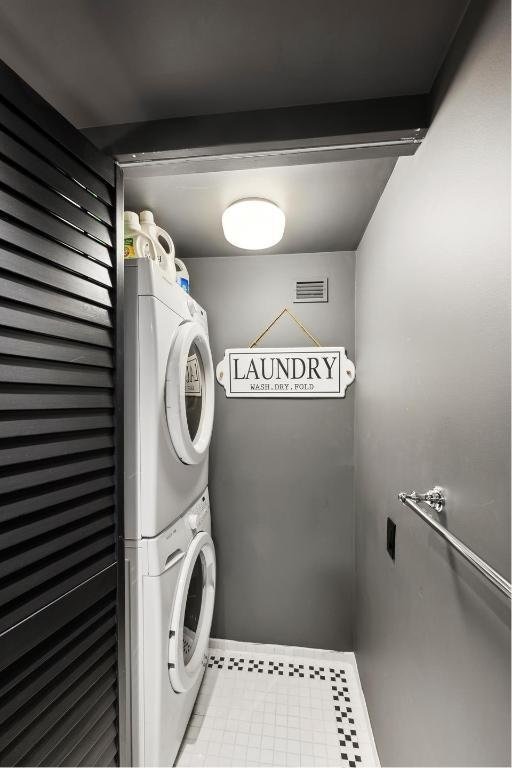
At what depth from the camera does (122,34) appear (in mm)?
809

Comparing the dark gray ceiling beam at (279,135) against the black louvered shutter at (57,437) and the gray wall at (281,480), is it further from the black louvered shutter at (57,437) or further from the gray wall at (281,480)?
the gray wall at (281,480)

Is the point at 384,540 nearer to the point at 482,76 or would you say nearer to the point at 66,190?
the point at 482,76

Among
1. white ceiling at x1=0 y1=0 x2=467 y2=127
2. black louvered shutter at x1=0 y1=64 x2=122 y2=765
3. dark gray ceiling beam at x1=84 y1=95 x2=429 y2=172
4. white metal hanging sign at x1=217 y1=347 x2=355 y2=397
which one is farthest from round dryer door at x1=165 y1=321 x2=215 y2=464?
white ceiling at x1=0 y1=0 x2=467 y2=127

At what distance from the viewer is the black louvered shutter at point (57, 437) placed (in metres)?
0.73

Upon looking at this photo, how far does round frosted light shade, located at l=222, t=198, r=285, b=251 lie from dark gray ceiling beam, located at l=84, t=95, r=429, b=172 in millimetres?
413

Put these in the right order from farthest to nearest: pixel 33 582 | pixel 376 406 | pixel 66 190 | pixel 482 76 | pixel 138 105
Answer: pixel 376 406
pixel 138 105
pixel 66 190
pixel 33 582
pixel 482 76

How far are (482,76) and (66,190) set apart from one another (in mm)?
924

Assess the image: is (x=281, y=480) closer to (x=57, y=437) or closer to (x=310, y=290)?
(x=310, y=290)

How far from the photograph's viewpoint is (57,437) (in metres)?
0.86

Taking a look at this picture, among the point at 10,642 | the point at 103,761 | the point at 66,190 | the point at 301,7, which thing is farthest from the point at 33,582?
the point at 301,7

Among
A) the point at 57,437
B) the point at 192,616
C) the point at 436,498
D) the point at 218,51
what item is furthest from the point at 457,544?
the point at 192,616

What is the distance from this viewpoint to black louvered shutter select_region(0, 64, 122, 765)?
0.73m

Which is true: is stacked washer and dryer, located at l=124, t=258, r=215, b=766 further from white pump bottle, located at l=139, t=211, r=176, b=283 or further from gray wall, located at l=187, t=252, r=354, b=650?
gray wall, located at l=187, t=252, r=354, b=650

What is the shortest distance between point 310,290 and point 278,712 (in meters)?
2.14
